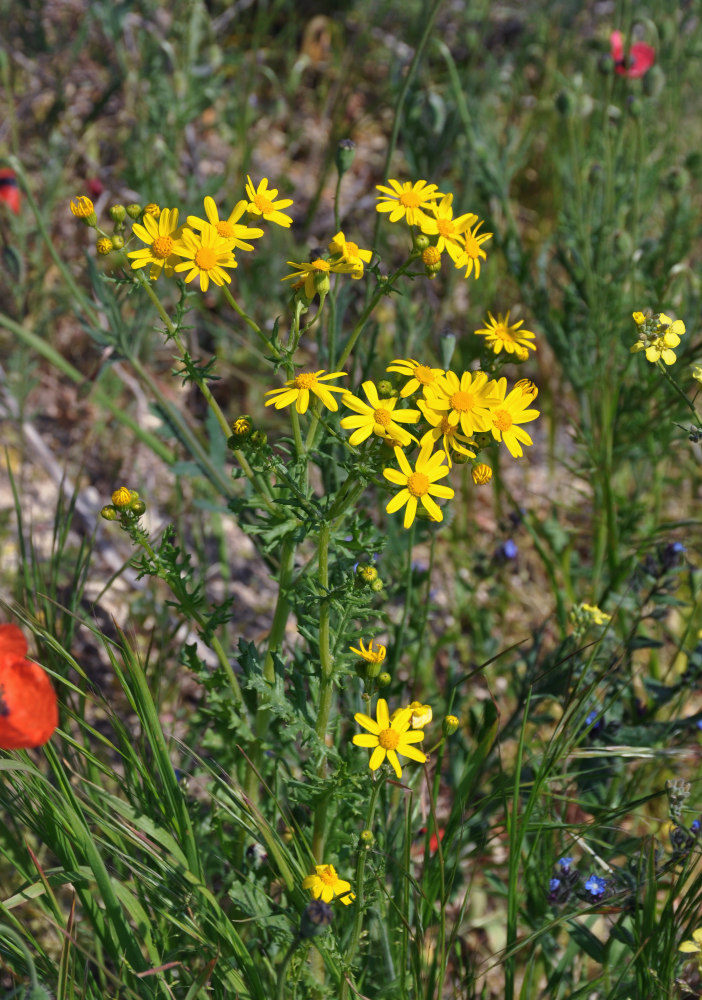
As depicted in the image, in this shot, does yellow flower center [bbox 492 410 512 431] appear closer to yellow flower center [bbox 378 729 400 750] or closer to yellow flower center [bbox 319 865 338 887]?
yellow flower center [bbox 378 729 400 750]

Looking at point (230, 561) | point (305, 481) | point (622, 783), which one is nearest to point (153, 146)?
point (230, 561)

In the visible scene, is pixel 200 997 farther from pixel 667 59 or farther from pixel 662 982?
pixel 667 59

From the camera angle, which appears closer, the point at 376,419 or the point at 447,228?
the point at 376,419

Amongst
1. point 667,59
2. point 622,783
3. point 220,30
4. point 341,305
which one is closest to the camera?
point 341,305

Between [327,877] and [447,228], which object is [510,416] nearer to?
[447,228]

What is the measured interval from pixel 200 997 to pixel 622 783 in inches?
40.7

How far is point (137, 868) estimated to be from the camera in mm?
1316

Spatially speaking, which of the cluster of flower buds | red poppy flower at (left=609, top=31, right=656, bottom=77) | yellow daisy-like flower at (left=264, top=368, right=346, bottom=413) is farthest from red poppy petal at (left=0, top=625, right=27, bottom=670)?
red poppy flower at (left=609, top=31, right=656, bottom=77)

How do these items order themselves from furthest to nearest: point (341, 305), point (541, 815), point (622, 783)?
point (622, 783) → point (341, 305) → point (541, 815)

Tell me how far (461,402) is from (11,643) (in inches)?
26.0

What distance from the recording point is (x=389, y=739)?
1.22 m

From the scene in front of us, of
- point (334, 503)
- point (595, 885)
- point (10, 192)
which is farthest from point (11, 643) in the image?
point (10, 192)

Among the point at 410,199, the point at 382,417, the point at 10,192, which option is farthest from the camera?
the point at 10,192

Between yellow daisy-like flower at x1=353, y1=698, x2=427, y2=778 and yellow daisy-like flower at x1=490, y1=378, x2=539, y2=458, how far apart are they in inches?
16.4
